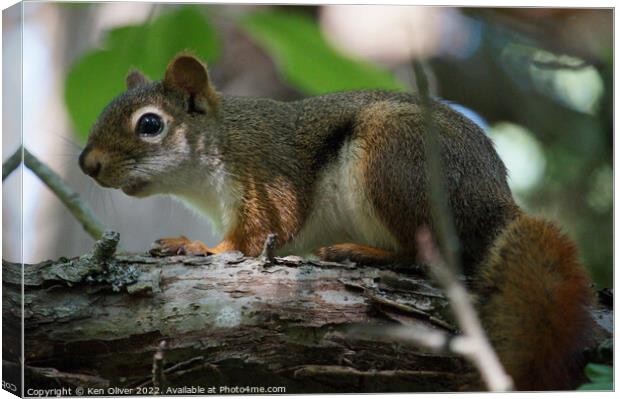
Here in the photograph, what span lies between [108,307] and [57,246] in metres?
0.71

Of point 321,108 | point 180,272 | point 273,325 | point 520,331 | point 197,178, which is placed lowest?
point 520,331

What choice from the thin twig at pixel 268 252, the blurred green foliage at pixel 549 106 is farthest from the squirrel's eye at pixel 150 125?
the thin twig at pixel 268 252

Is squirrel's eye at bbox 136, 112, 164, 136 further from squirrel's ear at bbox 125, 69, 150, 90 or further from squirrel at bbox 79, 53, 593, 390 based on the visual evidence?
squirrel's ear at bbox 125, 69, 150, 90

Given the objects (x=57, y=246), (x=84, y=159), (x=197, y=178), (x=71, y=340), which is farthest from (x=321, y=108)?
(x=71, y=340)

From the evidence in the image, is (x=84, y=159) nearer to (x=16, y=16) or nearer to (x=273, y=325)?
(x=16, y=16)

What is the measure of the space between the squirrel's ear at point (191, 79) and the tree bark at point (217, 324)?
0.94 meters

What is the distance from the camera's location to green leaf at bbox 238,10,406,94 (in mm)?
1998

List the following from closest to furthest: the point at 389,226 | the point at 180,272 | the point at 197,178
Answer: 1. the point at 180,272
2. the point at 389,226
3. the point at 197,178

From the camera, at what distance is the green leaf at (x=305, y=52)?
200 cm

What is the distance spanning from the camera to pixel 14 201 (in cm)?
300

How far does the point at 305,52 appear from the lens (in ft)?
6.64

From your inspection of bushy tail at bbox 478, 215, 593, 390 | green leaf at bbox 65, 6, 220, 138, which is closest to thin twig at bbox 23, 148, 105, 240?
green leaf at bbox 65, 6, 220, 138

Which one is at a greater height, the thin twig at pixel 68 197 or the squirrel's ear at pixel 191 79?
the squirrel's ear at pixel 191 79

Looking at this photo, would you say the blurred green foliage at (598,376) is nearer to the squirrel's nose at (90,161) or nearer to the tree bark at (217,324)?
the tree bark at (217,324)
